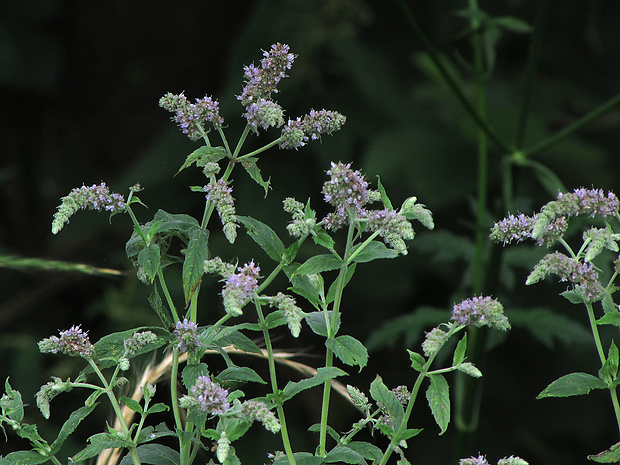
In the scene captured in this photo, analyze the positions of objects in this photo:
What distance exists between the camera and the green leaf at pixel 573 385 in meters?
0.67

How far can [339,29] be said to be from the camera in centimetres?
263

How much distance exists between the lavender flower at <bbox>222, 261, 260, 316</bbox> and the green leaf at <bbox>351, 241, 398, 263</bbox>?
11 centimetres

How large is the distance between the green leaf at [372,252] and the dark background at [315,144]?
1441 millimetres

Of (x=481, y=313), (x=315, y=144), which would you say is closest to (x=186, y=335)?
(x=481, y=313)

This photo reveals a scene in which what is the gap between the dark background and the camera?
2.48 meters

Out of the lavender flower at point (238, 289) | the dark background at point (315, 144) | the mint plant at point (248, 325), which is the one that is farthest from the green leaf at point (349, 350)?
the dark background at point (315, 144)

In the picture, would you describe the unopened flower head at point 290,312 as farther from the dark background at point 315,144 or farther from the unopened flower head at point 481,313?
the dark background at point 315,144

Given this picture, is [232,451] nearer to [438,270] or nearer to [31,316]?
[438,270]

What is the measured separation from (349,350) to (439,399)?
0.30ft

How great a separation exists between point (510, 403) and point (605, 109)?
1467 mm

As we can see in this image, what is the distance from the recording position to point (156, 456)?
2.39 feet

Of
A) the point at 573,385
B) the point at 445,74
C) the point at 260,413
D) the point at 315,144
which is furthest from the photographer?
the point at 315,144

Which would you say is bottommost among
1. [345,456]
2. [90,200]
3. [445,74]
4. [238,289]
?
[345,456]

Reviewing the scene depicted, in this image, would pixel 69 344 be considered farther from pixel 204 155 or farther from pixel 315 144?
pixel 315 144
